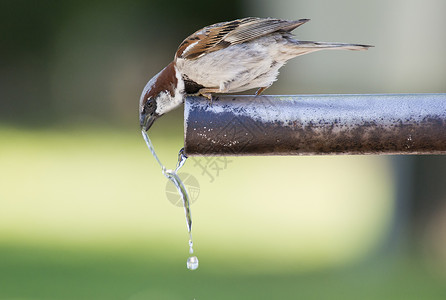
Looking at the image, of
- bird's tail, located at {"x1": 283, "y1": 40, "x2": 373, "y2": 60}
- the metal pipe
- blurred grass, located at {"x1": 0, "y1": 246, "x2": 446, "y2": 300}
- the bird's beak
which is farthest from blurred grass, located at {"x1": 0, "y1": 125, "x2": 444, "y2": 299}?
the metal pipe

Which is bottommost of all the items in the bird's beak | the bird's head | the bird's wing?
the bird's beak

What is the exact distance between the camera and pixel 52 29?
364 inches

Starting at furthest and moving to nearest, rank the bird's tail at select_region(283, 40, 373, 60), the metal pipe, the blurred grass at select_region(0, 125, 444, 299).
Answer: the blurred grass at select_region(0, 125, 444, 299) → the bird's tail at select_region(283, 40, 373, 60) → the metal pipe

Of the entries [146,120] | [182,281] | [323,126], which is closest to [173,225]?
[182,281]

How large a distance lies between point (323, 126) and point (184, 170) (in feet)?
18.7

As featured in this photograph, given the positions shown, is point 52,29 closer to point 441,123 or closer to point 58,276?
point 58,276

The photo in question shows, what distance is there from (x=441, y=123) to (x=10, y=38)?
345 inches

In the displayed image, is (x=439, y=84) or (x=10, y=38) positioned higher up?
(x=439, y=84)

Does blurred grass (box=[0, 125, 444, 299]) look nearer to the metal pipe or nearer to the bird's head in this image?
the bird's head

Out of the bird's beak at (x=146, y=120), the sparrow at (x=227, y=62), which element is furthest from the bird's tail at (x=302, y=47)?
the bird's beak at (x=146, y=120)

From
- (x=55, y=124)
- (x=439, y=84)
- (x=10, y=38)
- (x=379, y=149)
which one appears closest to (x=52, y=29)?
(x=10, y=38)

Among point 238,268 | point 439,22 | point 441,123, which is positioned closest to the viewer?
point 441,123

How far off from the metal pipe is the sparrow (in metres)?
0.60

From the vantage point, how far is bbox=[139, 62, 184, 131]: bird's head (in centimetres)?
185
